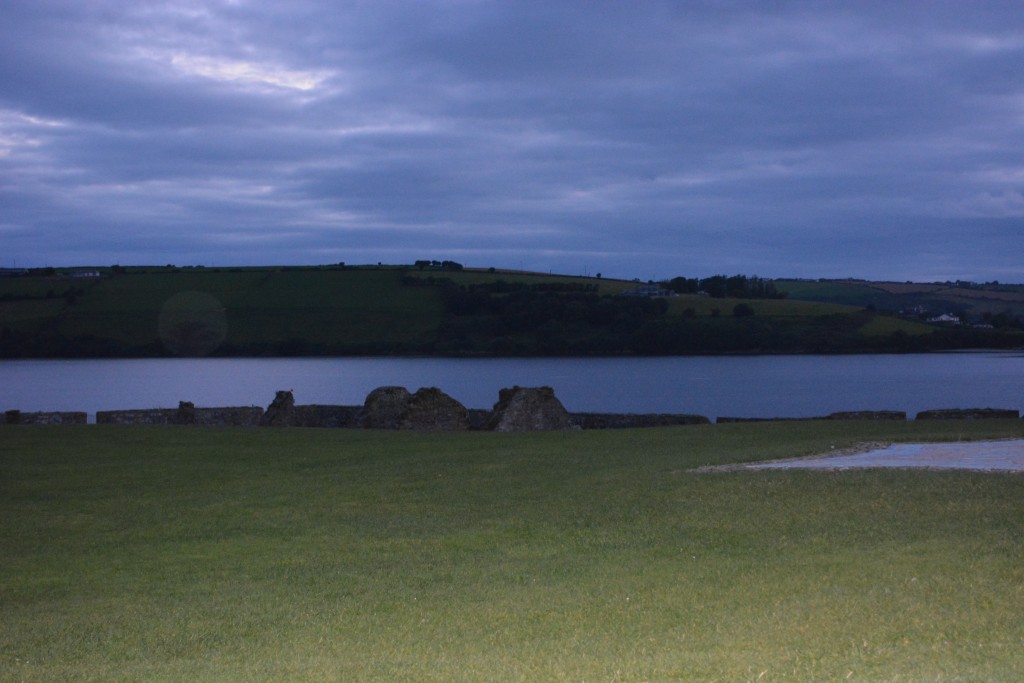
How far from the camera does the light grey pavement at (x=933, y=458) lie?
12.1m

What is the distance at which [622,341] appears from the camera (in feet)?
264

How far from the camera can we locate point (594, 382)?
251ft

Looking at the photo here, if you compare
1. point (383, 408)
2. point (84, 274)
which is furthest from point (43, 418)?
point (84, 274)

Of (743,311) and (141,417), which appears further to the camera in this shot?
(743,311)

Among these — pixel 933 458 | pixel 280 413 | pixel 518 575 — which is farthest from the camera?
pixel 280 413

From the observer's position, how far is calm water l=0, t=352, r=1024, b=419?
58.8m

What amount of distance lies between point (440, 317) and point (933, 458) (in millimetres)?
65852

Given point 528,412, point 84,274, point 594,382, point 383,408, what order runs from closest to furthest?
1. point 528,412
2. point 383,408
3. point 594,382
4. point 84,274

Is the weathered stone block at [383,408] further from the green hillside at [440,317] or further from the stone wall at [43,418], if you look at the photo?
the green hillside at [440,317]

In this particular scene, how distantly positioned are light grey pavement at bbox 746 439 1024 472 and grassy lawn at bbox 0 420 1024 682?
2.48 ft

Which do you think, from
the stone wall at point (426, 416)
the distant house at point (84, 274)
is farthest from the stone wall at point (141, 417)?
the distant house at point (84, 274)

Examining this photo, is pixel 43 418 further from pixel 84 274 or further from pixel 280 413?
pixel 84 274

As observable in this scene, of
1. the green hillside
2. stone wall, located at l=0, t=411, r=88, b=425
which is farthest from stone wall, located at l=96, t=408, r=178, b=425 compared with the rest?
the green hillside

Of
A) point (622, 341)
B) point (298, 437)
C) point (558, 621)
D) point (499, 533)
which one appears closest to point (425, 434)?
point (298, 437)
